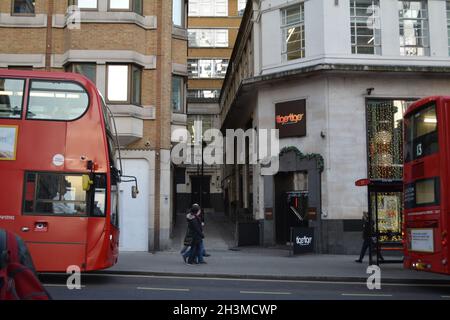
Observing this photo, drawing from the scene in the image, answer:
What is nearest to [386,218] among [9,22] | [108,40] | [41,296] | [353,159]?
[353,159]

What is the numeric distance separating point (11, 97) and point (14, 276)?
30.7ft

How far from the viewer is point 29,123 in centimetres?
1147

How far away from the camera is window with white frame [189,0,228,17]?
47594 millimetres

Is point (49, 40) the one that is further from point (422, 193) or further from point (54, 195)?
point (422, 193)

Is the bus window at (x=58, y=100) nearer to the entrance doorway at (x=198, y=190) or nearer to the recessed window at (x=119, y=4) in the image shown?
the recessed window at (x=119, y=4)

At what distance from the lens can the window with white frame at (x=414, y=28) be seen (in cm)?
2047

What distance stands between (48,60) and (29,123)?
982 cm

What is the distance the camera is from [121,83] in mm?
20000

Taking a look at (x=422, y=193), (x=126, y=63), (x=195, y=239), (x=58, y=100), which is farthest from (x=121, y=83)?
(x=422, y=193)

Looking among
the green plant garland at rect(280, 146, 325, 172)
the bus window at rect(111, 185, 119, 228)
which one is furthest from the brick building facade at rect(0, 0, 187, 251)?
the bus window at rect(111, 185, 119, 228)

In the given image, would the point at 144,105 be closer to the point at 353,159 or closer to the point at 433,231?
the point at 353,159

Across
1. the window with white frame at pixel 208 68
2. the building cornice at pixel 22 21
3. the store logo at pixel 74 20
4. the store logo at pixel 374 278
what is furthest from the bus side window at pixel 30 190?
the window with white frame at pixel 208 68

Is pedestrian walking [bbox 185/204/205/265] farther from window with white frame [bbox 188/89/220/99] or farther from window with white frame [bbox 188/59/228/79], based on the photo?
window with white frame [bbox 188/59/228/79]

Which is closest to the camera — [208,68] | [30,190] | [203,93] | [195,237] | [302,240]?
[30,190]
